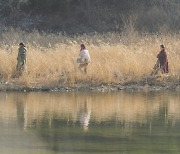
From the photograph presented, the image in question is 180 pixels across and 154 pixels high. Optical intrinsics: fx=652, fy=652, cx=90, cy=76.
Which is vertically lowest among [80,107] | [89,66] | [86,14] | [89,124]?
[89,124]

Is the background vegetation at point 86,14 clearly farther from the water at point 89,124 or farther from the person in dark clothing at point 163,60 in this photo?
the water at point 89,124

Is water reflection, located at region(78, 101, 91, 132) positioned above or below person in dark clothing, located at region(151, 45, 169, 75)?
below

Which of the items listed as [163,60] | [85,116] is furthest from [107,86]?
[85,116]

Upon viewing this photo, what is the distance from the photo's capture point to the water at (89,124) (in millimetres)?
12383

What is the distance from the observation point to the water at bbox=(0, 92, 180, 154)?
12383 millimetres

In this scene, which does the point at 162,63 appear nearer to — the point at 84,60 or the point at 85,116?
the point at 84,60

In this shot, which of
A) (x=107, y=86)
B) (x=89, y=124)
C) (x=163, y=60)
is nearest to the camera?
(x=89, y=124)

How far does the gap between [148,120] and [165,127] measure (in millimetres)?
1164

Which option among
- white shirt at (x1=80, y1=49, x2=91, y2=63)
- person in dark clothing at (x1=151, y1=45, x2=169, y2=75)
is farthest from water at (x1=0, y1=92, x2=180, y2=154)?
person in dark clothing at (x1=151, y1=45, x2=169, y2=75)

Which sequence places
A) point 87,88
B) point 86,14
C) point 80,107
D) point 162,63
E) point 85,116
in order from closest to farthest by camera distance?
point 85,116
point 80,107
point 87,88
point 162,63
point 86,14

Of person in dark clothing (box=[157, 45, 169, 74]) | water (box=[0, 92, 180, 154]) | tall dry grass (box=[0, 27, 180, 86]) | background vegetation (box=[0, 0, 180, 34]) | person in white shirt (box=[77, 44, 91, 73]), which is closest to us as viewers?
water (box=[0, 92, 180, 154])

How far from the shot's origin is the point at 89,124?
50.5ft

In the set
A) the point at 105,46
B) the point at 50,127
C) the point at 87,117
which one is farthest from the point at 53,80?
the point at 50,127

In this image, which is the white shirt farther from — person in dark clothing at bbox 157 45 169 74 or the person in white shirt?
person in dark clothing at bbox 157 45 169 74
